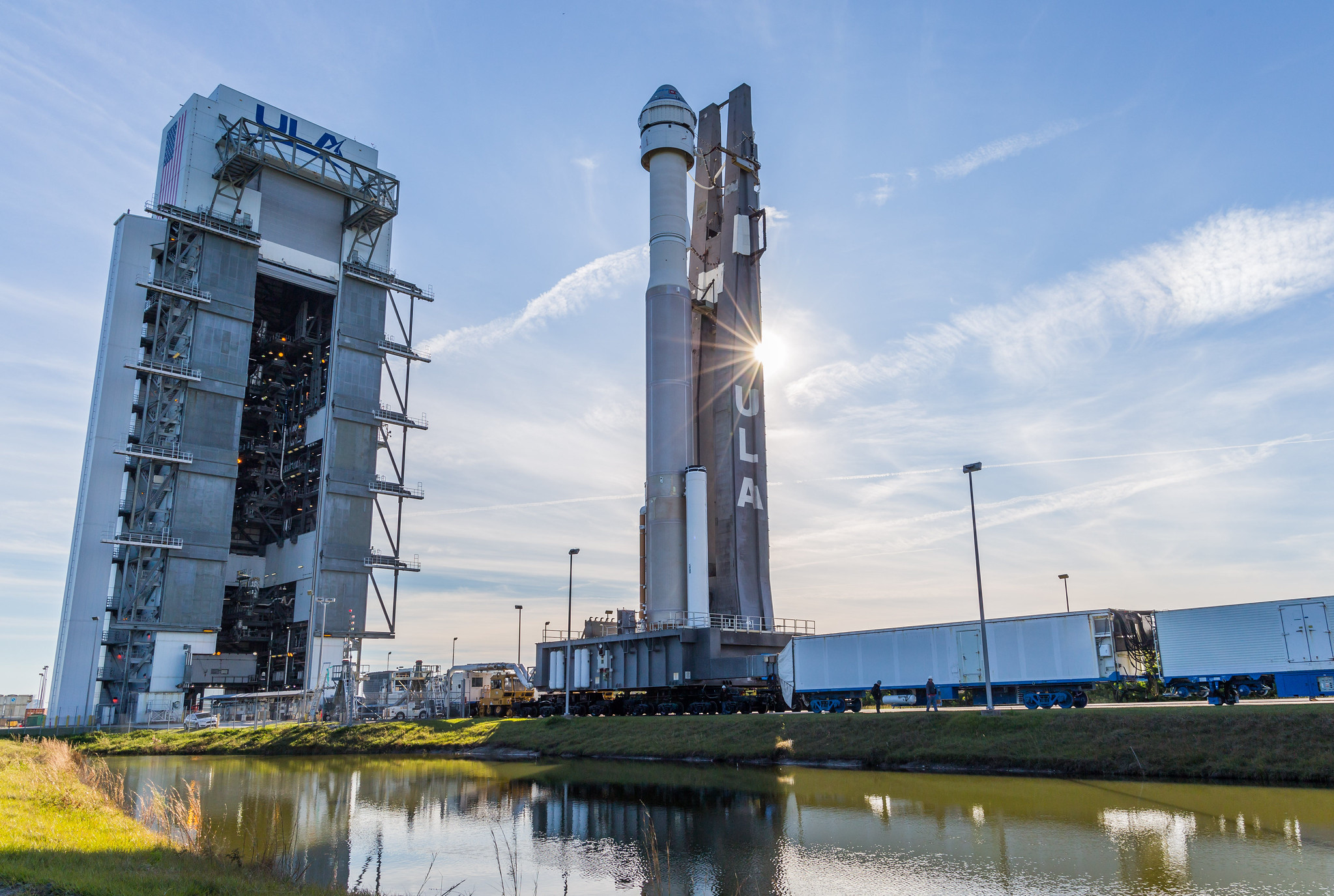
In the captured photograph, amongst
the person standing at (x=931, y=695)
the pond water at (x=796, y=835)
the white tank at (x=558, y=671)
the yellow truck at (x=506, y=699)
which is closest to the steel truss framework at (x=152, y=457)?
the yellow truck at (x=506, y=699)

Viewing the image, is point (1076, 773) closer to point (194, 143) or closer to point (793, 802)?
point (793, 802)

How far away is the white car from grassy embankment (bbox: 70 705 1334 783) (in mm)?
12504

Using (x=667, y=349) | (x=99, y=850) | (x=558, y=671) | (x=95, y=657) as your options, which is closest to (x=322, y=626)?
(x=95, y=657)

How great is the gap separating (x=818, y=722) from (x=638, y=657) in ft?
53.8

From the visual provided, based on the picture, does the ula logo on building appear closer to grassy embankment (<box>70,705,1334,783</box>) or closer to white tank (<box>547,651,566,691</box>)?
white tank (<box>547,651,566,691</box>)

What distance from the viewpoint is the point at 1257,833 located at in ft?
48.1

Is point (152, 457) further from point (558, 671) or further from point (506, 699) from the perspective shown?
point (558, 671)

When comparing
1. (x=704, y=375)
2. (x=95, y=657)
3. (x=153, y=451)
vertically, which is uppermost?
(x=704, y=375)

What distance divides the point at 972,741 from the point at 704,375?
31.6m

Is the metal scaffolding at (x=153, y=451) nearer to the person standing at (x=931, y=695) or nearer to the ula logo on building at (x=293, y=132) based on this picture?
the ula logo on building at (x=293, y=132)

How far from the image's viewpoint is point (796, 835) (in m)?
16.2

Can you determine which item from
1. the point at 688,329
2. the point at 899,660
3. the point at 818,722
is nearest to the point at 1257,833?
the point at 818,722

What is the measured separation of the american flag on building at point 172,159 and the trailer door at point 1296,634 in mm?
67569

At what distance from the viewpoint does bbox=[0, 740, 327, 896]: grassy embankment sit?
993cm
